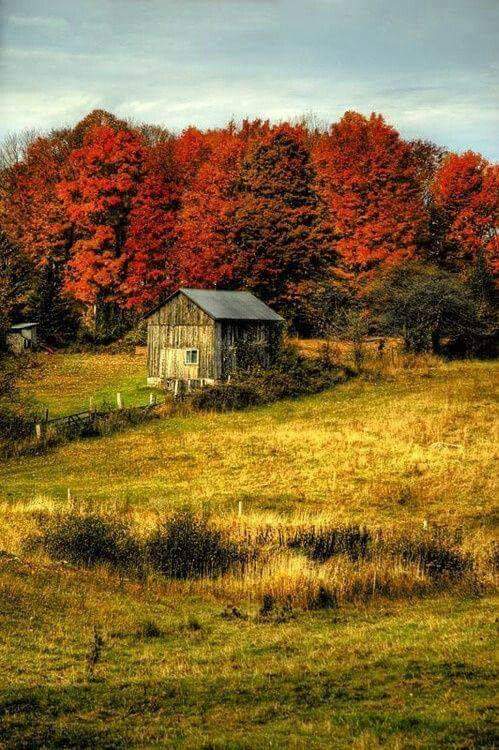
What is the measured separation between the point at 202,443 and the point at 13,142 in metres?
61.3

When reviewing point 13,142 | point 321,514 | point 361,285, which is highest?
point 13,142

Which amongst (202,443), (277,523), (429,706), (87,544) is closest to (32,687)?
(429,706)

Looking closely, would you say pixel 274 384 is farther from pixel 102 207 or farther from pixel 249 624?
pixel 249 624

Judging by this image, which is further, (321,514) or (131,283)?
(131,283)

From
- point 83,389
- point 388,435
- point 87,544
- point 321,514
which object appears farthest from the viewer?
point 83,389

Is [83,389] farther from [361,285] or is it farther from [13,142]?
[13,142]

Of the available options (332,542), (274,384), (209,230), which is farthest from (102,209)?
(332,542)

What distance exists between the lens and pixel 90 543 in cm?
2131

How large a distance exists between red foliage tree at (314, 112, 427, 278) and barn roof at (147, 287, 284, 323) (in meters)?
11.6

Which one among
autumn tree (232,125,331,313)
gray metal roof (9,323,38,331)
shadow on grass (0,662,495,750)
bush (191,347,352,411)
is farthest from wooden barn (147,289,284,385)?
shadow on grass (0,662,495,750)

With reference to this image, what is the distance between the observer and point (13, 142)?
285 feet

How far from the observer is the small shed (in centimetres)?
5944

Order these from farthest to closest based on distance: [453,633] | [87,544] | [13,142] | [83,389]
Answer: [13,142] → [83,389] → [87,544] → [453,633]

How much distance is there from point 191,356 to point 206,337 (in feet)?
5.08
